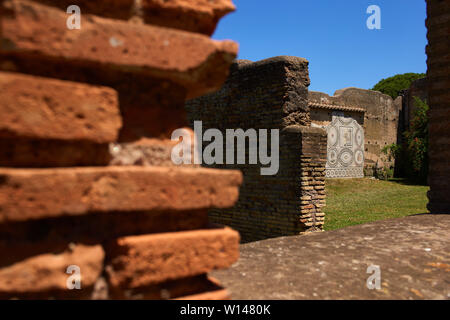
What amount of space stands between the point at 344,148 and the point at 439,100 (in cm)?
1032

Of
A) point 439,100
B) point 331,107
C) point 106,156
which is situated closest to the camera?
point 106,156

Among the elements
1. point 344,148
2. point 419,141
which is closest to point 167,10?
point 344,148

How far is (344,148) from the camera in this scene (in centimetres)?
1617

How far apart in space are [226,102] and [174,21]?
6.46m

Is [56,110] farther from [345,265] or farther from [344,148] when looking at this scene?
[344,148]

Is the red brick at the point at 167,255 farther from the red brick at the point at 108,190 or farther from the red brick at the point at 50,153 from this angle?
the red brick at the point at 50,153

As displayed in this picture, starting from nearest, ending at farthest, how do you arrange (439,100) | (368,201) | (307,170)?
1. (439,100)
2. (307,170)
3. (368,201)

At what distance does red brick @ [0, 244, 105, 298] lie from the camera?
1.07m

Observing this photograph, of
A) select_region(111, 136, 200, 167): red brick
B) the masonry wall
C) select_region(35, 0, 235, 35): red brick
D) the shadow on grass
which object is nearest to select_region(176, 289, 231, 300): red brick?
select_region(111, 136, 200, 167): red brick

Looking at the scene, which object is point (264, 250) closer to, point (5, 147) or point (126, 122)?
point (126, 122)

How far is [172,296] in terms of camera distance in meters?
1.33

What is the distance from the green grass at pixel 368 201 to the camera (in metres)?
9.85

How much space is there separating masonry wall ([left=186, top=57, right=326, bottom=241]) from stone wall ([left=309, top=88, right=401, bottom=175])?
887 centimetres

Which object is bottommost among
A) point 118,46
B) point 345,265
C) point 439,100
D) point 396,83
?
point 345,265
